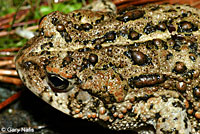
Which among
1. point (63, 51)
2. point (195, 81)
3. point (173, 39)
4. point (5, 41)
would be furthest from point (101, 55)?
point (5, 41)

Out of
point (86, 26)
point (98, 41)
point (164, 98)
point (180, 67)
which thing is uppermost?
point (86, 26)

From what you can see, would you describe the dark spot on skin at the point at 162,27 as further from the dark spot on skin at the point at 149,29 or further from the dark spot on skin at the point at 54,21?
the dark spot on skin at the point at 54,21

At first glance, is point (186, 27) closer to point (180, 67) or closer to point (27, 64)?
point (180, 67)

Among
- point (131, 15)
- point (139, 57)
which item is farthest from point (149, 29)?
point (139, 57)

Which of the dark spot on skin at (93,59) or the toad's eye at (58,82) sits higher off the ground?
the dark spot on skin at (93,59)

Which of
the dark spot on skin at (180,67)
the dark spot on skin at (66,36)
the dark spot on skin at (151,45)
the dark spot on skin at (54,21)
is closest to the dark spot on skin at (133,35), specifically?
the dark spot on skin at (151,45)

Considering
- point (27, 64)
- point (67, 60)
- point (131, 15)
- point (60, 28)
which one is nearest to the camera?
point (67, 60)

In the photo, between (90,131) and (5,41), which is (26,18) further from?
(90,131)

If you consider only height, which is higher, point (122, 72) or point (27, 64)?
point (27, 64)
